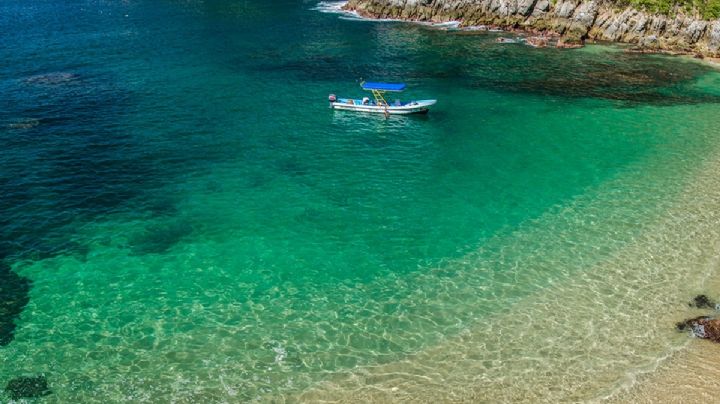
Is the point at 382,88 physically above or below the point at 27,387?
above

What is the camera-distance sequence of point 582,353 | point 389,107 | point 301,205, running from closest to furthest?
point 582,353, point 301,205, point 389,107

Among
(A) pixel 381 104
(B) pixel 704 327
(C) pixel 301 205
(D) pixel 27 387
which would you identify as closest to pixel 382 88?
(A) pixel 381 104

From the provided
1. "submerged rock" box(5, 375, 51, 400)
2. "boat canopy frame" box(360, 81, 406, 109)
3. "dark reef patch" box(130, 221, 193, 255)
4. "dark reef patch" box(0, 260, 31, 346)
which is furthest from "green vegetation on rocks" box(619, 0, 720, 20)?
"submerged rock" box(5, 375, 51, 400)

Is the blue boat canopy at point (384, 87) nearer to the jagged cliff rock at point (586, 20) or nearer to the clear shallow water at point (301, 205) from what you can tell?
the clear shallow water at point (301, 205)

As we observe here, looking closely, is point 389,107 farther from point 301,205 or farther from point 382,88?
point 301,205

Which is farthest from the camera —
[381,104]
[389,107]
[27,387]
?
[381,104]

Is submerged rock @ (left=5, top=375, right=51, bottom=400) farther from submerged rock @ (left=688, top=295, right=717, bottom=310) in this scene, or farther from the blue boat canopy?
the blue boat canopy
